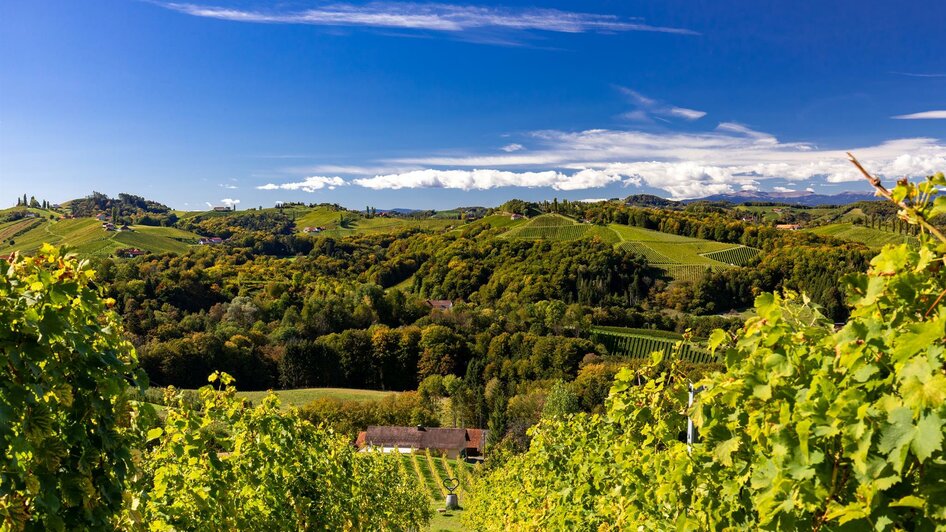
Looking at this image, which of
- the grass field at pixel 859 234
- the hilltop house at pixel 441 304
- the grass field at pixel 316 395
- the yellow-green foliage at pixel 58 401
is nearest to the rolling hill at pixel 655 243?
the grass field at pixel 859 234

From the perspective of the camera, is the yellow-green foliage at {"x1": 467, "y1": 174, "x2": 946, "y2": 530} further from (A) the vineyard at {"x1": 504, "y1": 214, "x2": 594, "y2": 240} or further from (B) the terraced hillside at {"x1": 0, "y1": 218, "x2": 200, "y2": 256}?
(A) the vineyard at {"x1": 504, "y1": 214, "x2": 594, "y2": 240}

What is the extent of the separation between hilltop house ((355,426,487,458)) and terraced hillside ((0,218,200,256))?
76424 millimetres

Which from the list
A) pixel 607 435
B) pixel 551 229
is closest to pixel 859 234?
pixel 551 229

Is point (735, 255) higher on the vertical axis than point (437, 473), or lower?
higher

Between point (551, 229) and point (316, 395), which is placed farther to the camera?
point (551, 229)

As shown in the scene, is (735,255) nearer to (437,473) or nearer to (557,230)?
(557,230)

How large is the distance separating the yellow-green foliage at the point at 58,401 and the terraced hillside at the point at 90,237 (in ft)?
376

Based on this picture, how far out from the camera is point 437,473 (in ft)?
138

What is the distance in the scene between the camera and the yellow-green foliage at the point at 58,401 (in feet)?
9.04

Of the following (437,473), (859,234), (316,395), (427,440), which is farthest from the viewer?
(859,234)

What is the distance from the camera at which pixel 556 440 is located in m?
9.74

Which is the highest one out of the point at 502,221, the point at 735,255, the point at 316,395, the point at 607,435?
the point at 502,221

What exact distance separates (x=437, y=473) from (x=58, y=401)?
41707 millimetres

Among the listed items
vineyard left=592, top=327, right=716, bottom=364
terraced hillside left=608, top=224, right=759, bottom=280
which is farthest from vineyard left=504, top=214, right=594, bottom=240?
vineyard left=592, top=327, right=716, bottom=364
